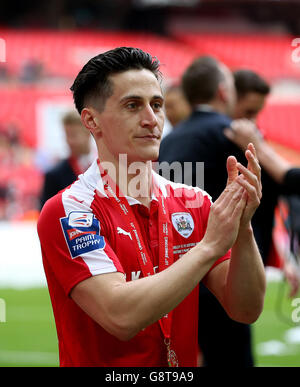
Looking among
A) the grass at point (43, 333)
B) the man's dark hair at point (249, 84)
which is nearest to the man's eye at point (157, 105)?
the man's dark hair at point (249, 84)

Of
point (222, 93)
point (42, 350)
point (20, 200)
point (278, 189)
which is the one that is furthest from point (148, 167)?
point (20, 200)

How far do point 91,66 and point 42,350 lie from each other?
4272 mm

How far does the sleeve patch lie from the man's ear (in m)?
0.32

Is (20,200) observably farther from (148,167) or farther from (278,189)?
(148,167)

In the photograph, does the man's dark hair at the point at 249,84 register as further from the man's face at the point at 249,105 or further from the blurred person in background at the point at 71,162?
the blurred person in background at the point at 71,162

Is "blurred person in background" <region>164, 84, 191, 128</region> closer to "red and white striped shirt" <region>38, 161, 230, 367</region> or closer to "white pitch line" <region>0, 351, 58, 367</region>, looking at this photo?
"white pitch line" <region>0, 351, 58, 367</region>

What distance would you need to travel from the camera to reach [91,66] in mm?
2256

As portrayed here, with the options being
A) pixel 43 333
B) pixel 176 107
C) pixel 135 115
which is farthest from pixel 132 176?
pixel 43 333

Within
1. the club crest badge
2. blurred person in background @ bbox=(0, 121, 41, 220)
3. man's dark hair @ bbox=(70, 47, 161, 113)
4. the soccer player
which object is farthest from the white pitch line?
blurred person in background @ bbox=(0, 121, 41, 220)

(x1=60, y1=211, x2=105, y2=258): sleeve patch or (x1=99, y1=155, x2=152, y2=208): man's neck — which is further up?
(x1=99, y1=155, x2=152, y2=208): man's neck

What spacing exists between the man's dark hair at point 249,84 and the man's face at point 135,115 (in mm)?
2289

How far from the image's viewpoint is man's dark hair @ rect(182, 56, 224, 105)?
410cm

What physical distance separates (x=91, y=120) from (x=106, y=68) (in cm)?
19

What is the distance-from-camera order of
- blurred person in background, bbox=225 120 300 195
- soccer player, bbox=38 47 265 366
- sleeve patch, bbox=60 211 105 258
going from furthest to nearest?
1. blurred person in background, bbox=225 120 300 195
2. sleeve patch, bbox=60 211 105 258
3. soccer player, bbox=38 47 265 366
